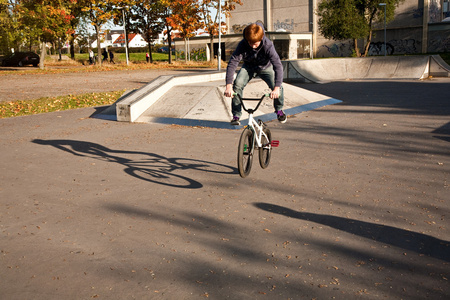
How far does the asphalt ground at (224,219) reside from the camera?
3336 millimetres

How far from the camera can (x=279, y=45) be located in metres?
59.4

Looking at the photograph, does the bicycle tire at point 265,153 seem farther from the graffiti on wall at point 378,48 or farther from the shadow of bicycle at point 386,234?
the graffiti on wall at point 378,48

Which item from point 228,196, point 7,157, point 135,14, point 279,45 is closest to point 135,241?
point 228,196

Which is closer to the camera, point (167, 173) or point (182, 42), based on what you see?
point (167, 173)

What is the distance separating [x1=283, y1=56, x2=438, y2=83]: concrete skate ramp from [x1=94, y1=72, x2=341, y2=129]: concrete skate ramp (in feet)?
44.5

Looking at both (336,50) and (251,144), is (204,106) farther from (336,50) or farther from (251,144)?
(336,50)

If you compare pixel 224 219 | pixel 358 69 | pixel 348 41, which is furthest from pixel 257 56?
pixel 348 41

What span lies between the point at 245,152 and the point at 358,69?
25021mm

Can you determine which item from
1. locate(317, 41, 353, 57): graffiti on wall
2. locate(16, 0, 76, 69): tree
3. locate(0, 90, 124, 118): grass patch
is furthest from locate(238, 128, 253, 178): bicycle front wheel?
locate(317, 41, 353, 57): graffiti on wall

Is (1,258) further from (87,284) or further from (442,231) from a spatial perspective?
(442,231)

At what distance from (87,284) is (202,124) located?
7814 mm

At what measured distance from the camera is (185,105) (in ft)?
40.1

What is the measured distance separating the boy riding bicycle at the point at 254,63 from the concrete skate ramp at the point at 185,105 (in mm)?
4207

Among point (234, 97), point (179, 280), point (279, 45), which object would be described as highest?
point (279, 45)
